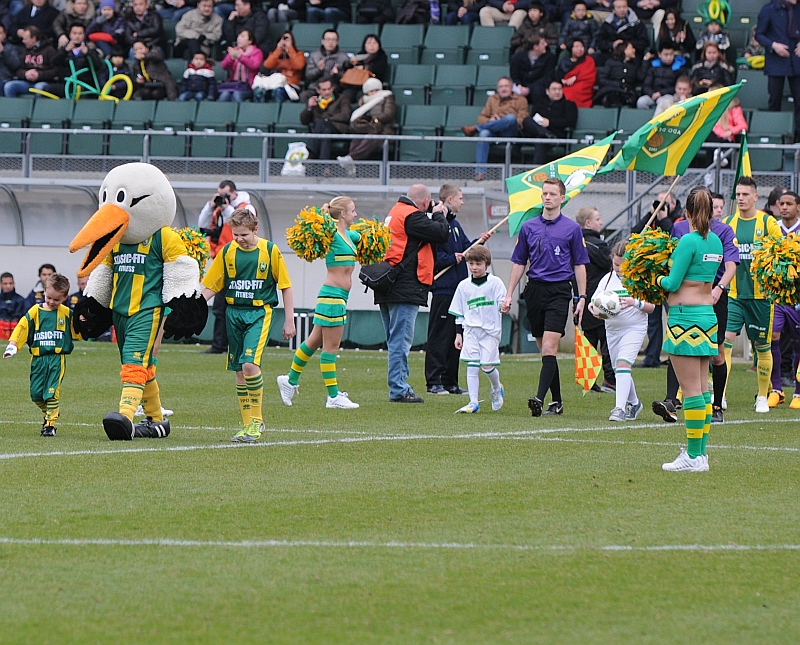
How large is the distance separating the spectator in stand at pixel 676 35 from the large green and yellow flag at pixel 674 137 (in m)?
8.36

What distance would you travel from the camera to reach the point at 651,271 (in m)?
9.42

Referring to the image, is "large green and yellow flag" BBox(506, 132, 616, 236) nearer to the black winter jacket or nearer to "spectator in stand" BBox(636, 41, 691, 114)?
the black winter jacket

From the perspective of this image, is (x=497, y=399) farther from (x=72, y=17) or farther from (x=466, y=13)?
(x=72, y=17)

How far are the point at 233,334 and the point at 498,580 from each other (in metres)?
5.17

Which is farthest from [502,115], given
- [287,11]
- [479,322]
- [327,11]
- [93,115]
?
[479,322]

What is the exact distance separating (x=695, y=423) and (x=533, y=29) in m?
Answer: 17.7

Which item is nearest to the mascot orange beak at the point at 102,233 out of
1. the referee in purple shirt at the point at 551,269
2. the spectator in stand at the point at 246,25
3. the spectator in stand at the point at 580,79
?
the referee in purple shirt at the point at 551,269

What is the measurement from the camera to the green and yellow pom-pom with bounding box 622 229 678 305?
9406mm

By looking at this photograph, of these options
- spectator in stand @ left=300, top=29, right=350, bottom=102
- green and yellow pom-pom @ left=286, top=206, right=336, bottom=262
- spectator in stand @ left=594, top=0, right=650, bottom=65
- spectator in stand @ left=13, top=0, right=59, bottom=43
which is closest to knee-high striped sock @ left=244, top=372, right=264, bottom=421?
green and yellow pom-pom @ left=286, top=206, right=336, bottom=262

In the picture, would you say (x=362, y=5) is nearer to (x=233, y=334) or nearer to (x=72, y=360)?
(x=72, y=360)

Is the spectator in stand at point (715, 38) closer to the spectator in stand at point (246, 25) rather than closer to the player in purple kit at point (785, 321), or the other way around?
the spectator in stand at point (246, 25)

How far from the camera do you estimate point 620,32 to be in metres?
25.2

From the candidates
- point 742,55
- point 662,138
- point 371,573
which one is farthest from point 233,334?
point 742,55

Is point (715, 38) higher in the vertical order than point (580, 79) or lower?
higher
